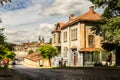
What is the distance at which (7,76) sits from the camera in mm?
13617

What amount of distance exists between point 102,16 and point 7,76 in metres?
29.5

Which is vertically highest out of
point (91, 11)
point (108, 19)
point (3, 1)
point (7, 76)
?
point (91, 11)

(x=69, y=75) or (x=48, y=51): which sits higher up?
(x=48, y=51)

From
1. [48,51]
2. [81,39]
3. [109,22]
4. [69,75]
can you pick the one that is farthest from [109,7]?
[48,51]

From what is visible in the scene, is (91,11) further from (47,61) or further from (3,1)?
(3,1)

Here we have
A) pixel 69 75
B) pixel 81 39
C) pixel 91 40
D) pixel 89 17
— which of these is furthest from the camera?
pixel 89 17

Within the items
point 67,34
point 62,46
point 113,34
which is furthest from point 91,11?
point 113,34

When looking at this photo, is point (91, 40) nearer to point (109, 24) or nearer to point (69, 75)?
point (109, 24)

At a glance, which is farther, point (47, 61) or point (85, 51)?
point (47, 61)

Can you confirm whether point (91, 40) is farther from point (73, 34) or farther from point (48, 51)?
point (48, 51)

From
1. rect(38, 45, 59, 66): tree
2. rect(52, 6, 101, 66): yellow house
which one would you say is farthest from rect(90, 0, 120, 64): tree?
rect(38, 45, 59, 66): tree

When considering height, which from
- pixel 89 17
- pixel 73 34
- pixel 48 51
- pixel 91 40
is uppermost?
pixel 89 17

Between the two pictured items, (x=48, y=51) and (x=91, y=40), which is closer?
(x=91, y=40)

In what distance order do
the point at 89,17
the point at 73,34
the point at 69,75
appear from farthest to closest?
the point at 73,34
the point at 89,17
the point at 69,75
